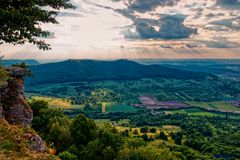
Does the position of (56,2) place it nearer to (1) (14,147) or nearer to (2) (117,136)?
(1) (14,147)

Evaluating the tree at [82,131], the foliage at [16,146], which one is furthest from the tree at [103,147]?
the foliage at [16,146]

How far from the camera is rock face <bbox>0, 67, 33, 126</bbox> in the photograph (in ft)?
125

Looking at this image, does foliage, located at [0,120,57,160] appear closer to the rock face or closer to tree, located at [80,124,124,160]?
the rock face

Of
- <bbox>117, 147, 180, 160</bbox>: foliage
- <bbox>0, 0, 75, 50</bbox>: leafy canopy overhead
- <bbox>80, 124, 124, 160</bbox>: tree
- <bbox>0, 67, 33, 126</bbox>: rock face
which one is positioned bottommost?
<bbox>117, 147, 180, 160</bbox>: foliage

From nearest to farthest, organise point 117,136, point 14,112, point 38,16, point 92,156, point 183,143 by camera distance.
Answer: point 38,16 → point 14,112 → point 92,156 → point 117,136 → point 183,143

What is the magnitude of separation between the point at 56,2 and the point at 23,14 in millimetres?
4979

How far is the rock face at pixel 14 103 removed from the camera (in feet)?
125

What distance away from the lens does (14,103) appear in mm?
39688

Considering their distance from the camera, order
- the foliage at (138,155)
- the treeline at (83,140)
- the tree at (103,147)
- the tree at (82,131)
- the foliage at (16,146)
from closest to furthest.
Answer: the foliage at (16,146)
the foliage at (138,155)
the tree at (103,147)
the treeline at (83,140)
the tree at (82,131)

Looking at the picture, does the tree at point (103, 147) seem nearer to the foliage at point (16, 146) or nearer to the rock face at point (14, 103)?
the rock face at point (14, 103)

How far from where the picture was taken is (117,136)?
73.1 m

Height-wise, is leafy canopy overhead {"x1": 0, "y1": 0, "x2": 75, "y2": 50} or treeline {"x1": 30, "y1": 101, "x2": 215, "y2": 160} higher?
leafy canopy overhead {"x1": 0, "y1": 0, "x2": 75, "y2": 50}

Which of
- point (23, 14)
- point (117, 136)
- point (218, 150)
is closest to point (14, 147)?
point (23, 14)

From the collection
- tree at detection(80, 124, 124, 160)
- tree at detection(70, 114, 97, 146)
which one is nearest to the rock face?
tree at detection(80, 124, 124, 160)
